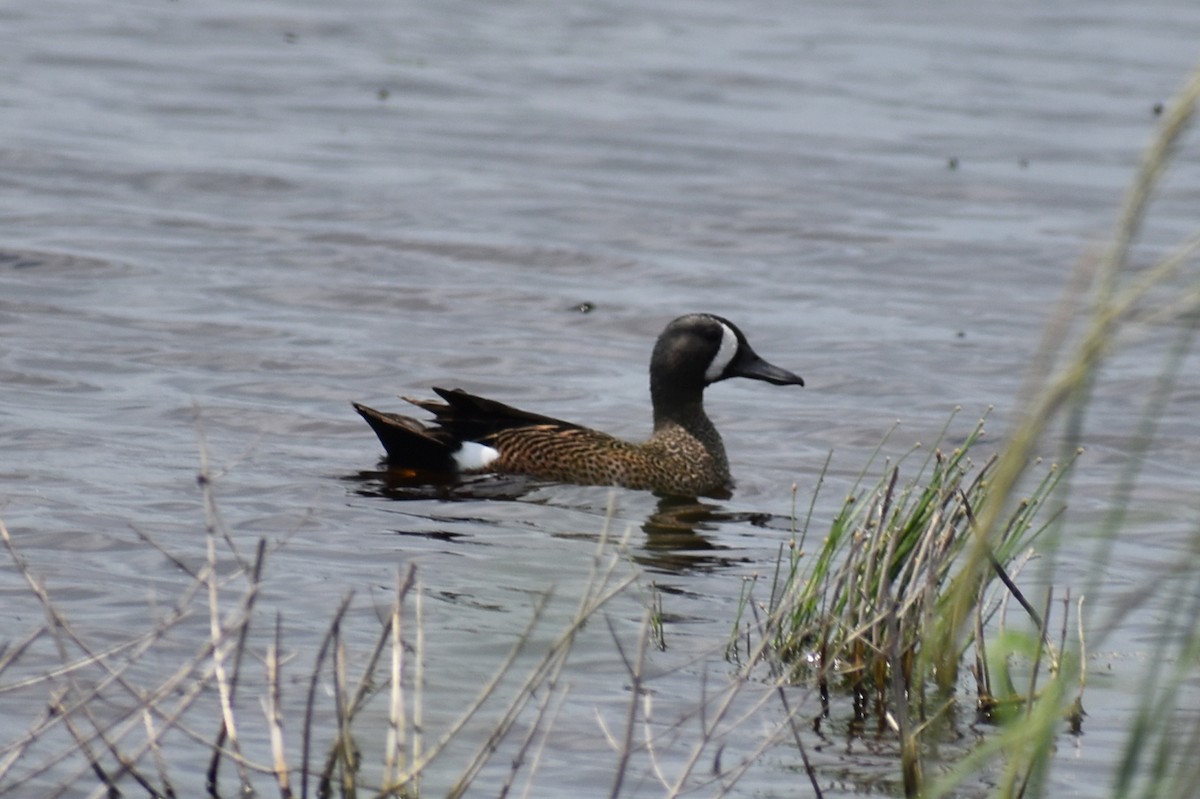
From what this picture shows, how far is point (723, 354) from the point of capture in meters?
9.50

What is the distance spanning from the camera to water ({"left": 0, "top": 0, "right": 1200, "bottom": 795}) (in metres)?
6.19

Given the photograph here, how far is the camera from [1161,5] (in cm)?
2597

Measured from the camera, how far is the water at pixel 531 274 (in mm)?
6188

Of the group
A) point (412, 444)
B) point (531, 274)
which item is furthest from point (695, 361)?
point (531, 274)

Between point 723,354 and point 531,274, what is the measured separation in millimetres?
3849

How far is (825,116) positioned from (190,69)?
6.00 meters

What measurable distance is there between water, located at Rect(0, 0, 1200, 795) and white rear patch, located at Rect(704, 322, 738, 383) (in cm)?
42

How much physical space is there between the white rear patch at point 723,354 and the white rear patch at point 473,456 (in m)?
1.30

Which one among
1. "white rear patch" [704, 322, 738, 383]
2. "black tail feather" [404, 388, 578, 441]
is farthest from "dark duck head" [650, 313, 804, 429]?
"black tail feather" [404, 388, 578, 441]

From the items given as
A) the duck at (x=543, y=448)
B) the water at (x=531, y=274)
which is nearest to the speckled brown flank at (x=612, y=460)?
the duck at (x=543, y=448)

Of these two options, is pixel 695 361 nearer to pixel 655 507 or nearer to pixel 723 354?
pixel 723 354

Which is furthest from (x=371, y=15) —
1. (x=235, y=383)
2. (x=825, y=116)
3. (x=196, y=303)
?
(x=235, y=383)

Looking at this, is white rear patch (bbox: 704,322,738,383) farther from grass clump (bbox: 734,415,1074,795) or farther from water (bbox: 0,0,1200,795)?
grass clump (bbox: 734,415,1074,795)

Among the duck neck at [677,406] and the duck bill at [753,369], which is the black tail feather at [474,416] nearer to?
the duck neck at [677,406]
